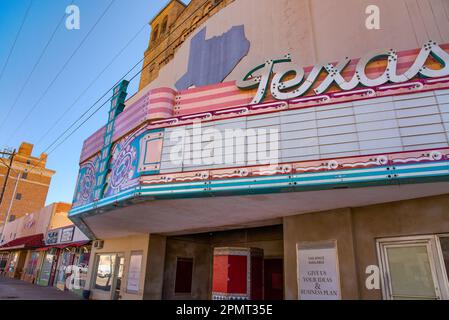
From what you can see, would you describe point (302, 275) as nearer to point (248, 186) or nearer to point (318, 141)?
point (248, 186)

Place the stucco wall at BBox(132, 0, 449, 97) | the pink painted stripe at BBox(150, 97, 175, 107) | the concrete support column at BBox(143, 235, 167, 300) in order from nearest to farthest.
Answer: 1. the stucco wall at BBox(132, 0, 449, 97)
2. the pink painted stripe at BBox(150, 97, 175, 107)
3. the concrete support column at BBox(143, 235, 167, 300)

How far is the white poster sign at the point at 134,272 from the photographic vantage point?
45.5 feet

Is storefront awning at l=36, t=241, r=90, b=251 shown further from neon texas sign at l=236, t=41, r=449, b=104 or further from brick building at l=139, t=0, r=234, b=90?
neon texas sign at l=236, t=41, r=449, b=104

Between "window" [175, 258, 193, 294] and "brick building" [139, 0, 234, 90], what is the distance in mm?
12988

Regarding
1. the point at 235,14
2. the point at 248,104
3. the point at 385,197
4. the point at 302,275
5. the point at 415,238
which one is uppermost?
the point at 235,14

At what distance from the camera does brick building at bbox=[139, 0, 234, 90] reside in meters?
20.1

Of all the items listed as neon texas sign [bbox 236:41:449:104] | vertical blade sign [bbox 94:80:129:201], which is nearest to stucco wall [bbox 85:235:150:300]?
vertical blade sign [bbox 94:80:129:201]

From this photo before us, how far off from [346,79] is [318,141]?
1.80 meters

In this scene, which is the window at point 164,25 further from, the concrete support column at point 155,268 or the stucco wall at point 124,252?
the concrete support column at point 155,268

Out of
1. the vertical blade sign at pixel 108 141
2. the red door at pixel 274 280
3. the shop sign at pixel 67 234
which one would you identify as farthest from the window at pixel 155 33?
the red door at pixel 274 280

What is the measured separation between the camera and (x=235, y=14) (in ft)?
45.1

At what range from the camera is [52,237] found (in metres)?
25.5
